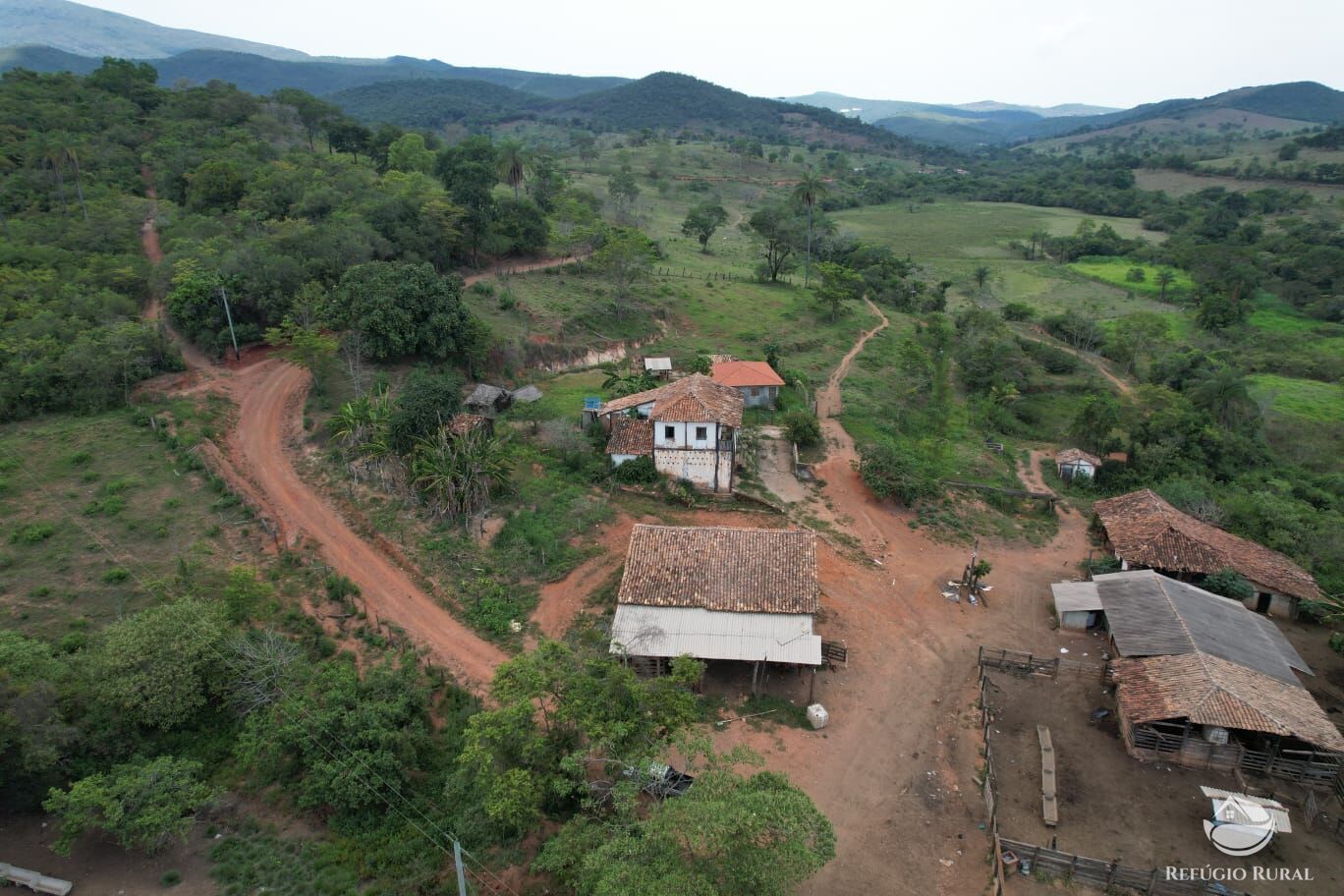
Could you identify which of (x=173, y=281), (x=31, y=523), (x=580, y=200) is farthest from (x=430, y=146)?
(x=31, y=523)

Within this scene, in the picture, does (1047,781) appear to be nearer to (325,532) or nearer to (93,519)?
(325,532)

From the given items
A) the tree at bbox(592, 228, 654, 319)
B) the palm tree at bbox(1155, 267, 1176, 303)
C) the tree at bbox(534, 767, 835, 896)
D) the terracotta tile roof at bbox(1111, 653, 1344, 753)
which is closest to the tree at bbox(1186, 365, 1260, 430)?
the terracotta tile roof at bbox(1111, 653, 1344, 753)

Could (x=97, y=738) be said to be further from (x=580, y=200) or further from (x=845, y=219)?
(x=845, y=219)

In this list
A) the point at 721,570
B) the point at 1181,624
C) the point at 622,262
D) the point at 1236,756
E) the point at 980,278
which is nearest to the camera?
the point at 1236,756

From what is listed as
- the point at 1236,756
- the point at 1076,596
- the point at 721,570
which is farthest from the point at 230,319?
the point at 1236,756

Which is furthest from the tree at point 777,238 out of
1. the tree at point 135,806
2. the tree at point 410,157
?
the tree at point 135,806
